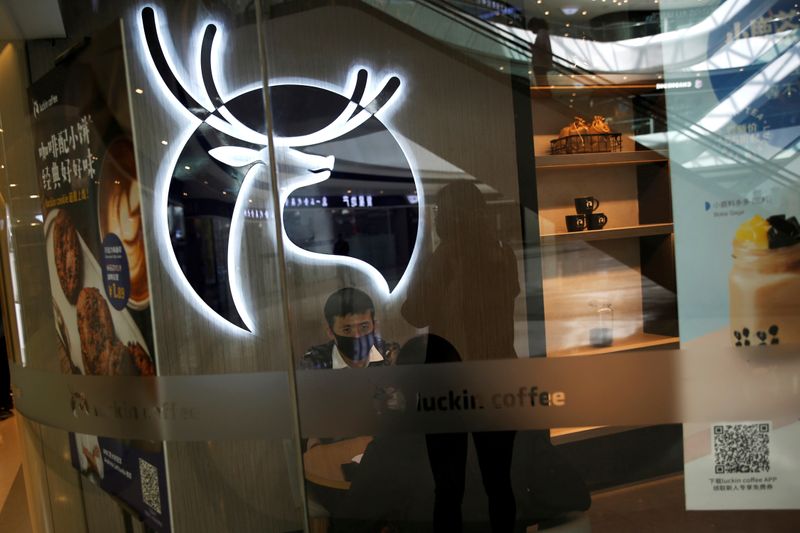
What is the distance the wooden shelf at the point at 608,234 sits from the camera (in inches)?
63.4

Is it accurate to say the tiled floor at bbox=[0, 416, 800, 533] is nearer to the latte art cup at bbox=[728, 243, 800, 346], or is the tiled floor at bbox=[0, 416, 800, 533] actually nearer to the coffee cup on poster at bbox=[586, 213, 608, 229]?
the latte art cup at bbox=[728, 243, 800, 346]

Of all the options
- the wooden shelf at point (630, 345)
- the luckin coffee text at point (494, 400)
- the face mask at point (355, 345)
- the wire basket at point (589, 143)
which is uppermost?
the wire basket at point (589, 143)

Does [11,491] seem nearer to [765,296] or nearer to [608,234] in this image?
[608,234]

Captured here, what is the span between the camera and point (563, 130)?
164 cm

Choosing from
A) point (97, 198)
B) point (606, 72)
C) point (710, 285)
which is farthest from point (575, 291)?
point (97, 198)

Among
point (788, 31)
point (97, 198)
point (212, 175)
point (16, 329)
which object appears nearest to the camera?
point (788, 31)

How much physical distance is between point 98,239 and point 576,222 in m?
1.44

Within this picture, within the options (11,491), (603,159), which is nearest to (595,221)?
(603,159)

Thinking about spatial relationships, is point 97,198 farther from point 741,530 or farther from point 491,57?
point 741,530

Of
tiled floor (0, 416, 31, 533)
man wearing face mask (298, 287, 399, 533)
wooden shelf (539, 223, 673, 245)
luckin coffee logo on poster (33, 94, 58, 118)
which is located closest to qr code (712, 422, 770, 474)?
wooden shelf (539, 223, 673, 245)

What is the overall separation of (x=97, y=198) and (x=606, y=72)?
154 cm

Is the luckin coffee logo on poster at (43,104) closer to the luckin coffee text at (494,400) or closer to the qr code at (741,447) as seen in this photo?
the luckin coffee text at (494,400)

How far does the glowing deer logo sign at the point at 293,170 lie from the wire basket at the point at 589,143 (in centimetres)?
43

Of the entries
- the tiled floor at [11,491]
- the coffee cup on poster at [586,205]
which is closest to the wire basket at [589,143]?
the coffee cup on poster at [586,205]
